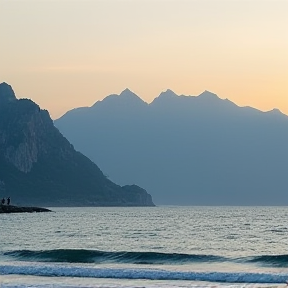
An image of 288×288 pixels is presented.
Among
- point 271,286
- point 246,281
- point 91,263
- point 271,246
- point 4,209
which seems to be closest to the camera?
point 271,286

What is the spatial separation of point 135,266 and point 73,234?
2858 cm

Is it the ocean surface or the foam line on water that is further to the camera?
the foam line on water

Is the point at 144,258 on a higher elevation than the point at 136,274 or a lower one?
higher

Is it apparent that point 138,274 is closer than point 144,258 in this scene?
Yes

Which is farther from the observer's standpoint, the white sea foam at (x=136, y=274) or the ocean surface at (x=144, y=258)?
the white sea foam at (x=136, y=274)

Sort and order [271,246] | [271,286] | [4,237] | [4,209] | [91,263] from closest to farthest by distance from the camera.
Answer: [271,286], [91,263], [271,246], [4,237], [4,209]

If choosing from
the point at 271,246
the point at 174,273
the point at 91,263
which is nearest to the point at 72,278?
the point at 174,273

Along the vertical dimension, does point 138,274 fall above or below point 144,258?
below

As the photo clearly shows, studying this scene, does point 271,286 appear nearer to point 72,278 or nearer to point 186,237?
point 72,278

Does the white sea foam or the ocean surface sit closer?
the ocean surface

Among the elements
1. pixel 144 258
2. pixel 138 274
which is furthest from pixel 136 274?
pixel 144 258

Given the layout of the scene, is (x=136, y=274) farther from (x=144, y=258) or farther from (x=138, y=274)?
(x=144, y=258)

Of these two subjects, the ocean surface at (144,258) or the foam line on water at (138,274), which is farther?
the foam line on water at (138,274)

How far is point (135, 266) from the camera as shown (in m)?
42.5
